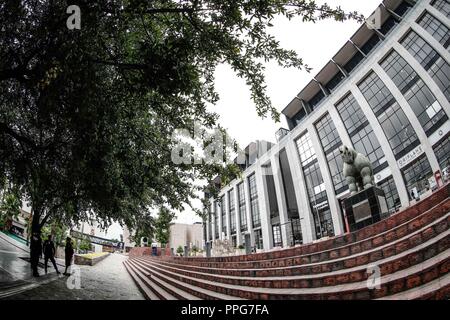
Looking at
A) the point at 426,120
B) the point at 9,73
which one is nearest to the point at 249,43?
the point at 9,73

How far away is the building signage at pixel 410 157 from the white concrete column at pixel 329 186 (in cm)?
591

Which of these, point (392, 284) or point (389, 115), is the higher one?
point (389, 115)

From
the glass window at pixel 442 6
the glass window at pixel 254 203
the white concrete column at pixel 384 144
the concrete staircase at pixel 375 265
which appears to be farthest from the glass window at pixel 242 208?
the concrete staircase at pixel 375 265

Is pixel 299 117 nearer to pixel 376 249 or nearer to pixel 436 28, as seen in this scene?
pixel 436 28

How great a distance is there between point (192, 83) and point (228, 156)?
184 centimetres

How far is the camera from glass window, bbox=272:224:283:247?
28.8 metres

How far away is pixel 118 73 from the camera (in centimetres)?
378

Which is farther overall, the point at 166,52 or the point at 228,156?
the point at 228,156

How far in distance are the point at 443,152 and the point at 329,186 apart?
880 cm

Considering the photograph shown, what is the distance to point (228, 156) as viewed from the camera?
4.45 metres

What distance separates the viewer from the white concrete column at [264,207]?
29.6 m

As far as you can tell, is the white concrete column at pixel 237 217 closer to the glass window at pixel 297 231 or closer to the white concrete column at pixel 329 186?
the glass window at pixel 297 231

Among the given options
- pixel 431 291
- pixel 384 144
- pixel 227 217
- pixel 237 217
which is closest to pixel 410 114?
pixel 384 144

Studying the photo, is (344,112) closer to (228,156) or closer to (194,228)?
(228,156)
